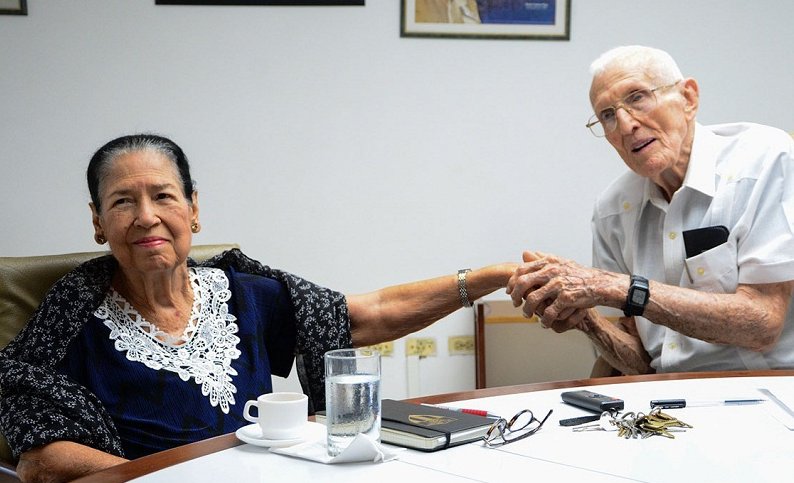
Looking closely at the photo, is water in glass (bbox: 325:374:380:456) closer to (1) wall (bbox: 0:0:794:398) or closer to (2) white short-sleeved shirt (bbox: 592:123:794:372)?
(2) white short-sleeved shirt (bbox: 592:123:794:372)

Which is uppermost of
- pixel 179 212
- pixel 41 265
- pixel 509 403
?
pixel 179 212

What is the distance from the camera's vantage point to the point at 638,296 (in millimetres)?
1948

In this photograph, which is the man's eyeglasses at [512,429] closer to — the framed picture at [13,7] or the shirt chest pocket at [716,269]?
the shirt chest pocket at [716,269]

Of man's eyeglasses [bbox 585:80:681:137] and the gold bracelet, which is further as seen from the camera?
man's eyeglasses [bbox 585:80:681:137]

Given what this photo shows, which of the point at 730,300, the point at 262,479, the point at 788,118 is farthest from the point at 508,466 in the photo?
the point at 788,118

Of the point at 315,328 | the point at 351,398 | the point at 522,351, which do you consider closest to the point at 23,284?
the point at 315,328

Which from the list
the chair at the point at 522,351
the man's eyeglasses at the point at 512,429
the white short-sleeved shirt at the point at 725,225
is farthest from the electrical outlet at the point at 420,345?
the man's eyeglasses at the point at 512,429

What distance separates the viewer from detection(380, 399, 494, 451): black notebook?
1.20m

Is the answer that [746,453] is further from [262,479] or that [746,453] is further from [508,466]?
[262,479]

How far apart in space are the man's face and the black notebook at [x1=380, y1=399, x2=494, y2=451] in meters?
1.10

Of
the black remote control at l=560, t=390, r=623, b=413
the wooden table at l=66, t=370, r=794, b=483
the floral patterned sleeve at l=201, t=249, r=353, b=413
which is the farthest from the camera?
the floral patterned sleeve at l=201, t=249, r=353, b=413

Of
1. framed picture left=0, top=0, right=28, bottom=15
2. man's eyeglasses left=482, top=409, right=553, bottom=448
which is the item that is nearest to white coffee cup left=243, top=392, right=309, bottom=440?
man's eyeglasses left=482, top=409, right=553, bottom=448

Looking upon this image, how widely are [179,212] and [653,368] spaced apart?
4.02ft

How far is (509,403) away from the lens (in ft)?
4.88
